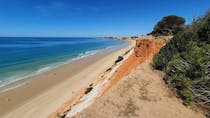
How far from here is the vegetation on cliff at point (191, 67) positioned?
5.15 metres

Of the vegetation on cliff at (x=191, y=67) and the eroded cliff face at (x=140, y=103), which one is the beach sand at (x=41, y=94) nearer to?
the eroded cliff face at (x=140, y=103)

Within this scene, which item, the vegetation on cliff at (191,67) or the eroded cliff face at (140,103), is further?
the vegetation on cliff at (191,67)

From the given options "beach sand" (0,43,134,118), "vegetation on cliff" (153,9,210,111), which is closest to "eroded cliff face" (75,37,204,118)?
"vegetation on cliff" (153,9,210,111)

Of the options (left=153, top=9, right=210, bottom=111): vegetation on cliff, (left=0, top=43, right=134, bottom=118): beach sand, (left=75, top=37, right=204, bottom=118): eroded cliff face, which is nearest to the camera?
(left=75, top=37, right=204, bottom=118): eroded cliff face

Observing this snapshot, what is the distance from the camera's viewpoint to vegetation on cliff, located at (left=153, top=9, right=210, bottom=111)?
5147 mm

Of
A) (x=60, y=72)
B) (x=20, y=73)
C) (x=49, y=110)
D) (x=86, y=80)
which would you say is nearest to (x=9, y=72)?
(x=20, y=73)

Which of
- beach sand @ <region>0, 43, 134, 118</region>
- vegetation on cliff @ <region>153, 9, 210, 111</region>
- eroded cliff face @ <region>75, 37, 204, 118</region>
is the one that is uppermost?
vegetation on cliff @ <region>153, 9, 210, 111</region>

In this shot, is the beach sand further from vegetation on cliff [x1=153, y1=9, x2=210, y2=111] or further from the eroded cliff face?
vegetation on cliff [x1=153, y1=9, x2=210, y2=111]

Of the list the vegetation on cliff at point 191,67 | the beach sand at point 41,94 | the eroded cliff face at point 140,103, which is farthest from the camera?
the beach sand at point 41,94

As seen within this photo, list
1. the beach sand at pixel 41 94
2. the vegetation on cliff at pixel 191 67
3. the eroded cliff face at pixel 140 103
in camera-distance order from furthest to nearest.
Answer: the beach sand at pixel 41 94 → the vegetation on cliff at pixel 191 67 → the eroded cliff face at pixel 140 103

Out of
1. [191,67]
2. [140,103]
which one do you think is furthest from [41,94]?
[191,67]

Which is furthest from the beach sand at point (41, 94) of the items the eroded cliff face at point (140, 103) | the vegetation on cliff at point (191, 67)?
the vegetation on cliff at point (191, 67)

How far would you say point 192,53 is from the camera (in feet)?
21.9

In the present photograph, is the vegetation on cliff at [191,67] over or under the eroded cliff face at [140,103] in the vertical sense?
over
